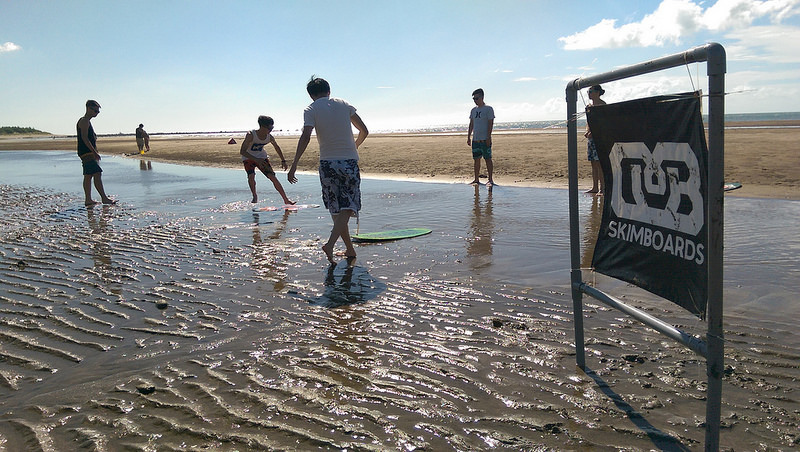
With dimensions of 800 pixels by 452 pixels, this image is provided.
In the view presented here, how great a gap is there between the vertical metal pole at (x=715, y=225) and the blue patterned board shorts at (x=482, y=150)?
10.4 metres

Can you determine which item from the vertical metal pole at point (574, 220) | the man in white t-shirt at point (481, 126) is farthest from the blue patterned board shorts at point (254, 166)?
the vertical metal pole at point (574, 220)

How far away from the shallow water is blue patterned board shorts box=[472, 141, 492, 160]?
5371mm

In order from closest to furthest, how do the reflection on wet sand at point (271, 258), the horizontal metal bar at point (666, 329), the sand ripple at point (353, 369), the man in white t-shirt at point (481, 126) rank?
the horizontal metal bar at point (666, 329), the sand ripple at point (353, 369), the reflection on wet sand at point (271, 258), the man in white t-shirt at point (481, 126)

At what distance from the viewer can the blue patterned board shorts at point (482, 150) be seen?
1256cm

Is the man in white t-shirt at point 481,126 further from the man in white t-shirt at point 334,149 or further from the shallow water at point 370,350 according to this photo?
the man in white t-shirt at point 334,149

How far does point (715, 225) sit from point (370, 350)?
2.32 meters

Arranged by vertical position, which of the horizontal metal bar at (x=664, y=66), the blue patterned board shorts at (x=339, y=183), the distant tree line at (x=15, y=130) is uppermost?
the distant tree line at (x=15, y=130)

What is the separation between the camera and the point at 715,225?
2203mm

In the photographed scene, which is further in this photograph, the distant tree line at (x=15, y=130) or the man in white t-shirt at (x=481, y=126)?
the distant tree line at (x=15, y=130)

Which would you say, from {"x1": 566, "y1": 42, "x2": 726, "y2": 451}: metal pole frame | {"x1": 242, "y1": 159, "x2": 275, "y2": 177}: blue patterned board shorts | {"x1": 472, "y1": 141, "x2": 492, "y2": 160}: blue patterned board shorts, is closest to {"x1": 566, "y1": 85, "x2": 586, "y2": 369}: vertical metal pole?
{"x1": 566, "y1": 42, "x2": 726, "y2": 451}: metal pole frame

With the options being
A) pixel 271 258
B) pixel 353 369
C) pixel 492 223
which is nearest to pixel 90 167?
pixel 271 258

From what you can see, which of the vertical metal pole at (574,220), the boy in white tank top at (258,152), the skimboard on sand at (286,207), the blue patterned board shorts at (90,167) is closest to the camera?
the vertical metal pole at (574,220)

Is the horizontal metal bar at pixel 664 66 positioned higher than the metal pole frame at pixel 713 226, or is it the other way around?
the horizontal metal bar at pixel 664 66

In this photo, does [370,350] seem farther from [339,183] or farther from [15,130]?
[15,130]
